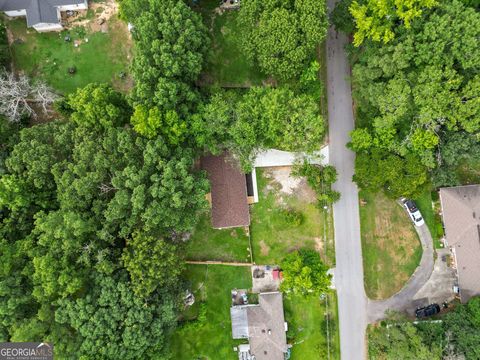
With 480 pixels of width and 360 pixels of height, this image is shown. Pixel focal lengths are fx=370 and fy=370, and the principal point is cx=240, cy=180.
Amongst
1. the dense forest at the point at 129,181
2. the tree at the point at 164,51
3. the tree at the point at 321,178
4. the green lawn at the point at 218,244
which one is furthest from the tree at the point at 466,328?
the tree at the point at 164,51

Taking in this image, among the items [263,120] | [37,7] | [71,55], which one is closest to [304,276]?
[263,120]

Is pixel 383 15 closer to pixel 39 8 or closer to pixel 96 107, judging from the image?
pixel 96 107

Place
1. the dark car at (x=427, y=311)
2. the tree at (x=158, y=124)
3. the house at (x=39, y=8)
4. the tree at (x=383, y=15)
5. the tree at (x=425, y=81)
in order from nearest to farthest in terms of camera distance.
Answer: the tree at (x=383, y=15) < the tree at (x=425, y=81) < the tree at (x=158, y=124) < the house at (x=39, y=8) < the dark car at (x=427, y=311)

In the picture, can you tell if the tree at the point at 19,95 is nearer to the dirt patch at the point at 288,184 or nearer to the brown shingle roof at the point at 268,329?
the dirt patch at the point at 288,184

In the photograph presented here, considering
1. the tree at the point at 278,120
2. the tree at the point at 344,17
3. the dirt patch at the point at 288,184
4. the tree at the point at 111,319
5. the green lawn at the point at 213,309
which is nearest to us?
the tree at the point at 111,319

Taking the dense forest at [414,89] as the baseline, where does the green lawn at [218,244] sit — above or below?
below
